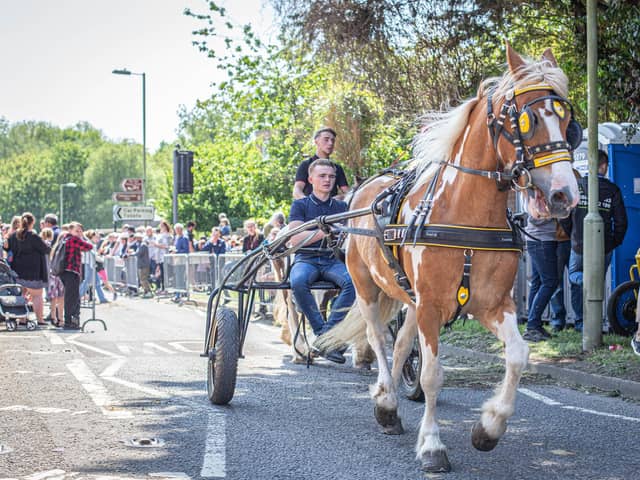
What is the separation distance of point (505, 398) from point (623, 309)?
20.8ft

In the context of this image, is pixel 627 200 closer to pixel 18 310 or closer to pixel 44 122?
pixel 18 310

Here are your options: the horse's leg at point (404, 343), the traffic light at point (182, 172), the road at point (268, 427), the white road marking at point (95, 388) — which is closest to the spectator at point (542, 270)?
the road at point (268, 427)

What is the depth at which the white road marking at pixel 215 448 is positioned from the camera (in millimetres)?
5375

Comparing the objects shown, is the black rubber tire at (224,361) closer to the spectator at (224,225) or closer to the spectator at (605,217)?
the spectator at (605,217)

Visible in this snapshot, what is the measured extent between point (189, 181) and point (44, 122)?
107 metres

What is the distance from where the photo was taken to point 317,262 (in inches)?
360


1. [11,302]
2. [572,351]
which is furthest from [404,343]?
[11,302]

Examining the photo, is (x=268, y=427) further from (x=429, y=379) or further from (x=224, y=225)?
(x=224, y=225)

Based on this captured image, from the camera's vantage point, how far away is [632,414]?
7.44m

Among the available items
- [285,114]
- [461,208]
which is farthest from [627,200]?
[285,114]

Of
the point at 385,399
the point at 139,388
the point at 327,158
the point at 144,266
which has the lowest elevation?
the point at 139,388

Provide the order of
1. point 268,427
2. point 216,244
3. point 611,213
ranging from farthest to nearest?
point 216,244 < point 611,213 < point 268,427

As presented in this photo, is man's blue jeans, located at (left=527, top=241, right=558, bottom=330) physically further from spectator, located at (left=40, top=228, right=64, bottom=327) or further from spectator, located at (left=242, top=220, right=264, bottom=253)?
spectator, located at (left=40, top=228, right=64, bottom=327)

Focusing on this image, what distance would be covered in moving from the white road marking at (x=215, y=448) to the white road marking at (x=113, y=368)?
113 inches
